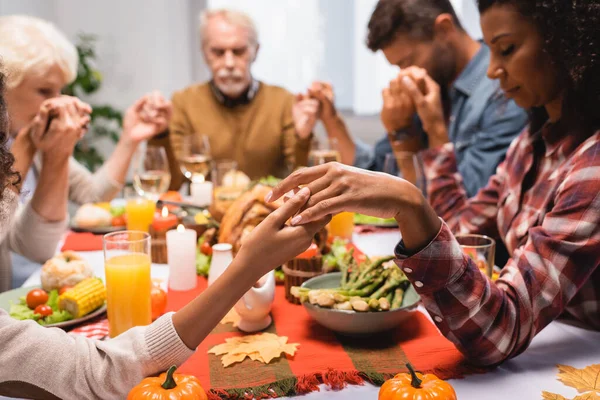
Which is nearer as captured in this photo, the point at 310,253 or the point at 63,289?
the point at 63,289

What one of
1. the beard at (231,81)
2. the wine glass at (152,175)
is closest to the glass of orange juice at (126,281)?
the wine glass at (152,175)

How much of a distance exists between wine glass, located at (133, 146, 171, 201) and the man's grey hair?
1.49 m

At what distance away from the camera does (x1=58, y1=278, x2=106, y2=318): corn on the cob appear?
1236 millimetres

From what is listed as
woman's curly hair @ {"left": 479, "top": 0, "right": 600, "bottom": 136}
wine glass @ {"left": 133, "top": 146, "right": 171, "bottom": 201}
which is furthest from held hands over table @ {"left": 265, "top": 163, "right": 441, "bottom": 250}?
wine glass @ {"left": 133, "top": 146, "right": 171, "bottom": 201}

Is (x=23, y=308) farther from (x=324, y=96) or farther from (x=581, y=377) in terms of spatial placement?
(x=324, y=96)

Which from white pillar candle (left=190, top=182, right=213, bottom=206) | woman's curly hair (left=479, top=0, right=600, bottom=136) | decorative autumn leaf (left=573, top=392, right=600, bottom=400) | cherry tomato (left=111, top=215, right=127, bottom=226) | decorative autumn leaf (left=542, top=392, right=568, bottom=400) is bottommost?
cherry tomato (left=111, top=215, right=127, bottom=226)

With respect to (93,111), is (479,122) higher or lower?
higher

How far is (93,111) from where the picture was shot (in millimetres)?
4234

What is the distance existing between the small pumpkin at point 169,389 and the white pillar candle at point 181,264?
2.14 ft

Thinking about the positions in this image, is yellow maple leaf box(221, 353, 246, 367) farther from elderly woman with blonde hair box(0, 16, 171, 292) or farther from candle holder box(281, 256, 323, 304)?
elderly woman with blonde hair box(0, 16, 171, 292)

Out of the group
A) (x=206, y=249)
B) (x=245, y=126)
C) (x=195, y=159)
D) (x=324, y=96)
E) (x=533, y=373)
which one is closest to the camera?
(x=533, y=373)

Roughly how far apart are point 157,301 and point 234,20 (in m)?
2.41

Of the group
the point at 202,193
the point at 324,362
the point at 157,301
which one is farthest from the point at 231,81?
the point at 324,362

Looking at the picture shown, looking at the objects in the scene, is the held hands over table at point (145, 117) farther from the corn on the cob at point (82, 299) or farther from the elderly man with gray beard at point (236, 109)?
the corn on the cob at point (82, 299)
